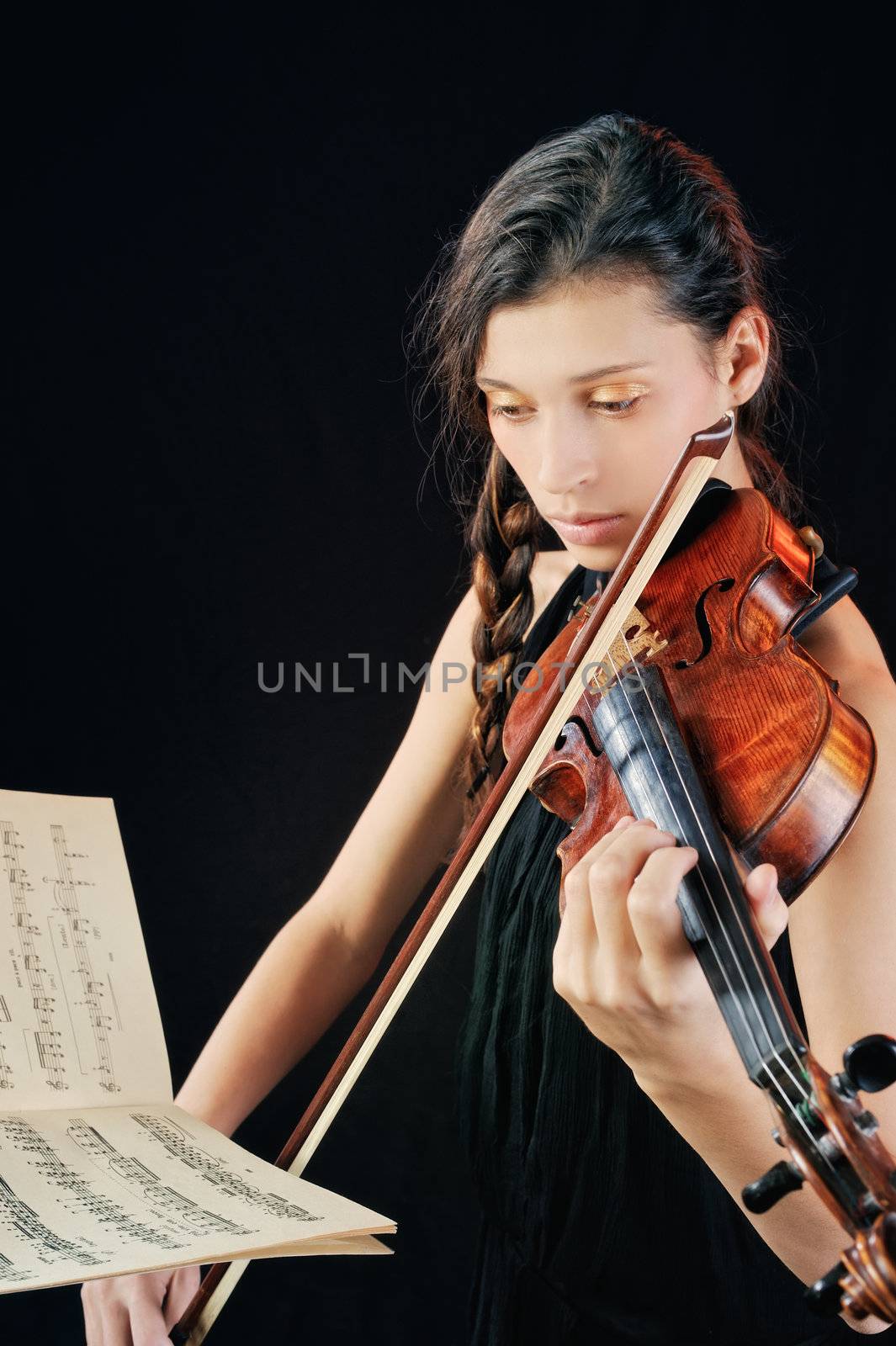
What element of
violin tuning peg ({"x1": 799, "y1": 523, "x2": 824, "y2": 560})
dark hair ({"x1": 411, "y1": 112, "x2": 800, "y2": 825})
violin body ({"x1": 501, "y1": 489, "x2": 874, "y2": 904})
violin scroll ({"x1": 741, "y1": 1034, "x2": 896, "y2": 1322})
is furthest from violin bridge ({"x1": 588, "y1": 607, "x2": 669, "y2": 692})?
violin scroll ({"x1": 741, "y1": 1034, "x2": 896, "y2": 1322})

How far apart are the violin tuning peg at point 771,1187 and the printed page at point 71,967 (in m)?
0.49

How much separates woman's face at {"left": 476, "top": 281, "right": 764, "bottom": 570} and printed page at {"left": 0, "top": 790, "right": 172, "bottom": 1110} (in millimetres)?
409

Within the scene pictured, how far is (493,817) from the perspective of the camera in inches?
31.9

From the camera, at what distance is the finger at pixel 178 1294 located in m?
0.88

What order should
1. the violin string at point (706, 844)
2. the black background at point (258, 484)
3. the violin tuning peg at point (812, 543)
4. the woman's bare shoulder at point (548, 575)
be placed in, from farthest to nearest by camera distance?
the black background at point (258, 484), the woman's bare shoulder at point (548, 575), the violin tuning peg at point (812, 543), the violin string at point (706, 844)

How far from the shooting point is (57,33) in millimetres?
1355

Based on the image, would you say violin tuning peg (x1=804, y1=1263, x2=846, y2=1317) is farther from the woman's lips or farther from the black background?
the black background

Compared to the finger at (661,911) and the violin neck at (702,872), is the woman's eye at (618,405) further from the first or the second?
the finger at (661,911)

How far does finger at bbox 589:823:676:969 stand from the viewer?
0.67m

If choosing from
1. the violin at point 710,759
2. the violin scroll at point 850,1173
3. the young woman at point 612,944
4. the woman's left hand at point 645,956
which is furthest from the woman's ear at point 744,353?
the violin scroll at point 850,1173

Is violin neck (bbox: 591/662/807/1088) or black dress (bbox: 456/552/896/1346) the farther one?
black dress (bbox: 456/552/896/1346)

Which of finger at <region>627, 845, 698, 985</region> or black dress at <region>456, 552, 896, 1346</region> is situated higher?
finger at <region>627, 845, 698, 985</region>

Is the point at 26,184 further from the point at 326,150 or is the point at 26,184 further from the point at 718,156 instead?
the point at 718,156

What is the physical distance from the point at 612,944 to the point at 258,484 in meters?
0.89
